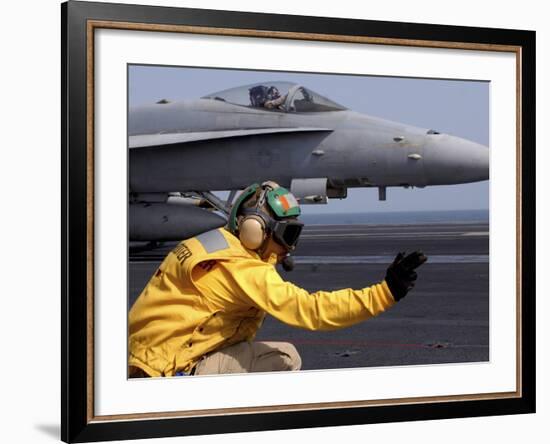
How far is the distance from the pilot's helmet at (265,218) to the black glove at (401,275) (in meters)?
0.61

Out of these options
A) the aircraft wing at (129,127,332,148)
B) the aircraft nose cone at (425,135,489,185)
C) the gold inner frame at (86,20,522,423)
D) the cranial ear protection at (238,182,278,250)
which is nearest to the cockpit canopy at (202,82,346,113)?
the aircraft wing at (129,127,332,148)

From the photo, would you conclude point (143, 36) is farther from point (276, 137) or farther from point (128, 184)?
point (276, 137)

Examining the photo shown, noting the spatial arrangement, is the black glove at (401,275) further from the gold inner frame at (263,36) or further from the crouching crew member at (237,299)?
the gold inner frame at (263,36)

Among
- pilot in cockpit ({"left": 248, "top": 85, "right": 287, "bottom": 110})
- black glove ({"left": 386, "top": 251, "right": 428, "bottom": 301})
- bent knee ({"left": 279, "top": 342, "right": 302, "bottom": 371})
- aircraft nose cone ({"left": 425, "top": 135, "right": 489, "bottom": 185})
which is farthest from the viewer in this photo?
aircraft nose cone ({"left": 425, "top": 135, "right": 489, "bottom": 185})

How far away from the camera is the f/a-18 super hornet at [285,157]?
10.1 m

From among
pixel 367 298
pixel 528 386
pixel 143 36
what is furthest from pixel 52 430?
pixel 528 386

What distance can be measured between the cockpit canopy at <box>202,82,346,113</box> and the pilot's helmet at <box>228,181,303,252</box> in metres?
3.38

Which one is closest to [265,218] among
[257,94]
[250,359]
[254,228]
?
[254,228]

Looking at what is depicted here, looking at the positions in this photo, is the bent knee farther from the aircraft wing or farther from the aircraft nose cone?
the aircraft nose cone

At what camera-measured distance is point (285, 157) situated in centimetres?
1038

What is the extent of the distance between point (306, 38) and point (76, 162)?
1.32m

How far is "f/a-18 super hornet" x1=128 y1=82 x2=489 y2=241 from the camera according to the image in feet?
33.0

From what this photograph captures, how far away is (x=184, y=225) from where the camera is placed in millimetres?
10922

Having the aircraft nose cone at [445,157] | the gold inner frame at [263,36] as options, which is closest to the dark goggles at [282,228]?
the gold inner frame at [263,36]
